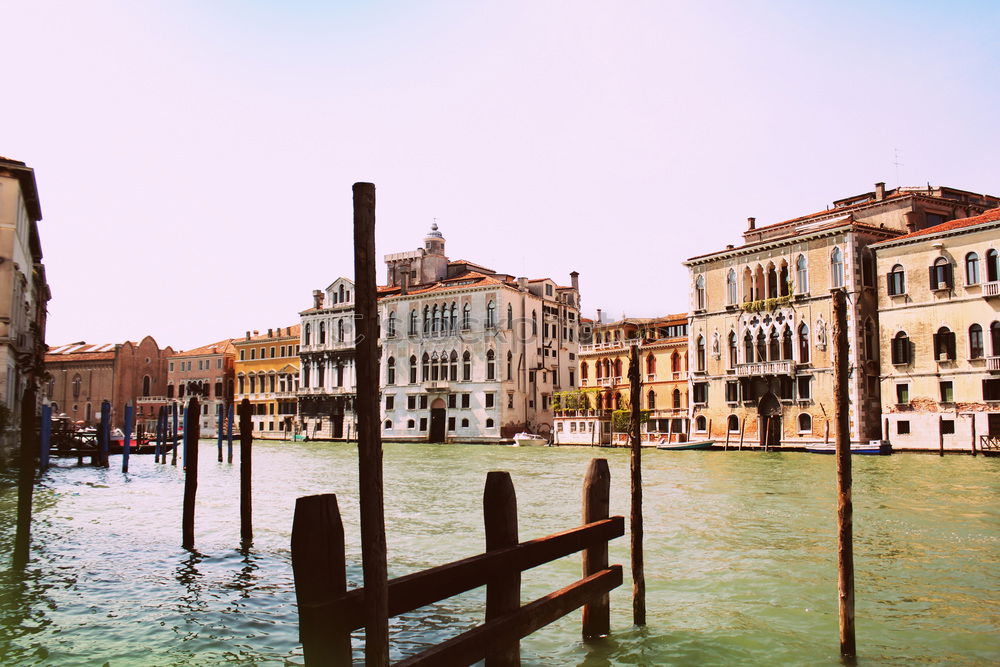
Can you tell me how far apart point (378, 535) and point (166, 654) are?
3345 mm

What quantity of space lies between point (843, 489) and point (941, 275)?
28.2 meters

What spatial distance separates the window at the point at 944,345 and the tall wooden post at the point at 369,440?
30274 millimetres

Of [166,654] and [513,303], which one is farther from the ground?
[513,303]

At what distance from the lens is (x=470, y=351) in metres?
47.4

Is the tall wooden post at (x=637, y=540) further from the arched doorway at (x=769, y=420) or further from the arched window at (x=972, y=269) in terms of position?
the arched doorway at (x=769, y=420)

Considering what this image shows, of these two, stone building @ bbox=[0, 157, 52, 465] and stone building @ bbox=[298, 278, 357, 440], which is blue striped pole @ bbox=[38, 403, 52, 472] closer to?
stone building @ bbox=[0, 157, 52, 465]

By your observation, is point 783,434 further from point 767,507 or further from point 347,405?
point 347,405

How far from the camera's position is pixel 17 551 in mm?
8781

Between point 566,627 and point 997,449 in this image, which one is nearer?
point 566,627

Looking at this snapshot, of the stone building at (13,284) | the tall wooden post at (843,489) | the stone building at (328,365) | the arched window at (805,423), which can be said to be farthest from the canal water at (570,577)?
the stone building at (328,365)

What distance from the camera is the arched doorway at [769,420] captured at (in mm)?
34562

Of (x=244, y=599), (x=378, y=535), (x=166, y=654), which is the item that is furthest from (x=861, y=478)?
(x=378, y=535)

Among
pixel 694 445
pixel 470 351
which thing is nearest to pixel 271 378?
pixel 470 351

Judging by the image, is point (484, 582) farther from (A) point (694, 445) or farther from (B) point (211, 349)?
(B) point (211, 349)
